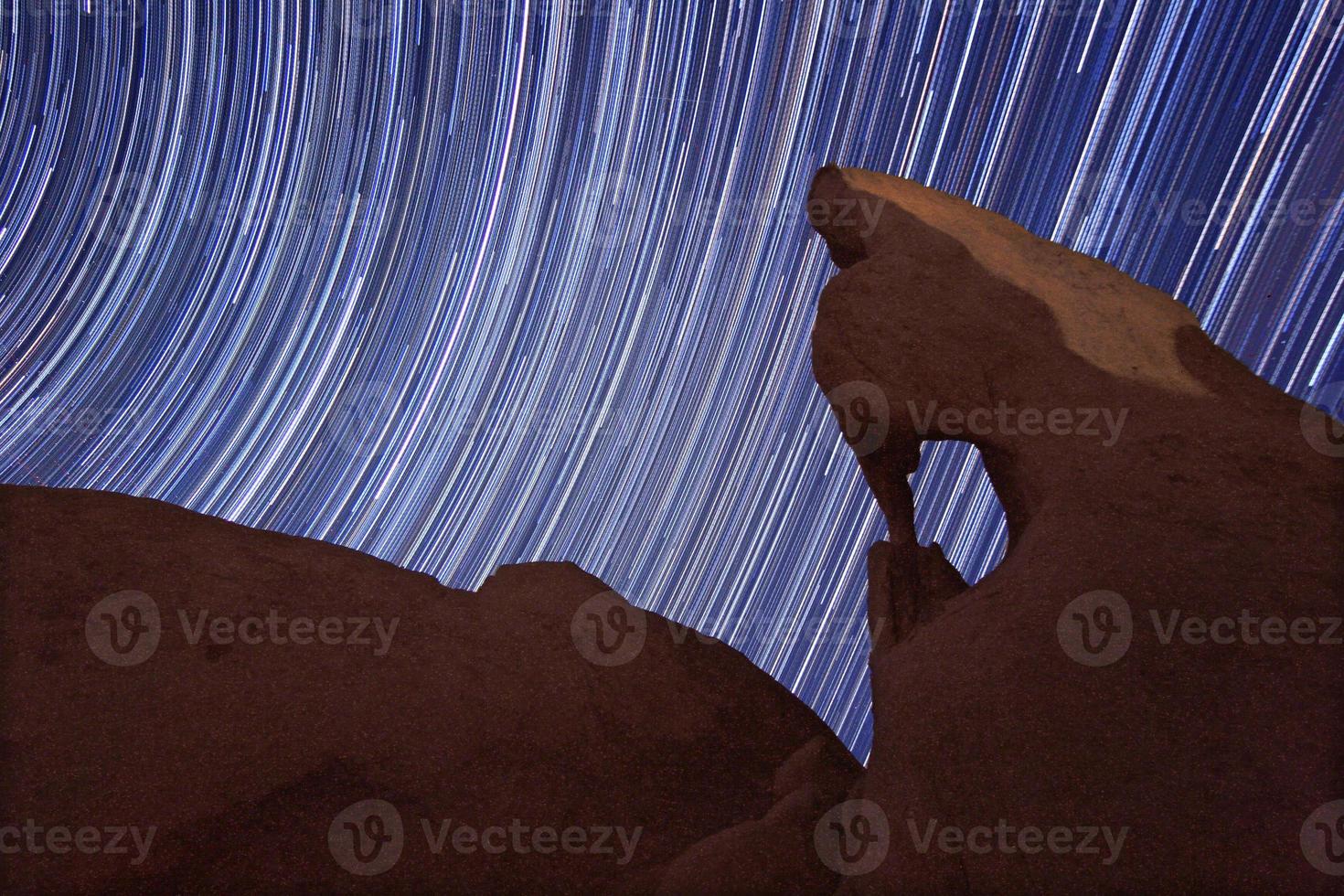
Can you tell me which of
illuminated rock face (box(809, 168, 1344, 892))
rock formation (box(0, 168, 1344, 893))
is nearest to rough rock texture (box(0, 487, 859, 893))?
rock formation (box(0, 168, 1344, 893))

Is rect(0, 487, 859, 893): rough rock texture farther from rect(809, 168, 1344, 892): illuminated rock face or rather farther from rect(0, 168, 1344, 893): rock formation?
rect(809, 168, 1344, 892): illuminated rock face

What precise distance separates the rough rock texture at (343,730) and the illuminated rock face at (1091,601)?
3.72 feet

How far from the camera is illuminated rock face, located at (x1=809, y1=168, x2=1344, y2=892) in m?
4.12

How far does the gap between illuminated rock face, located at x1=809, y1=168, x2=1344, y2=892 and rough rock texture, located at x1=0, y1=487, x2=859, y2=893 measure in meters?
1.13

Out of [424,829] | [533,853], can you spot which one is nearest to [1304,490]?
[533,853]

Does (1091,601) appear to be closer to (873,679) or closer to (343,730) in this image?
(873,679)

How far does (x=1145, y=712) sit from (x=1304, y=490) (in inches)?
76.8

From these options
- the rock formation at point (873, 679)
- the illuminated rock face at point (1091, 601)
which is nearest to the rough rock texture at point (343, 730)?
the rock formation at point (873, 679)

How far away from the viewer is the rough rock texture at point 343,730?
192 inches

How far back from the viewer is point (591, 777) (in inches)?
228

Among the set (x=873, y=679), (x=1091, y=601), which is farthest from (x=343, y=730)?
(x=1091, y=601)

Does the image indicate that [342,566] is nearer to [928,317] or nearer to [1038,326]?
[928,317]

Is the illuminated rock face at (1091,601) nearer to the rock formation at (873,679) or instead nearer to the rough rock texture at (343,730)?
the rock formation at (873,679)

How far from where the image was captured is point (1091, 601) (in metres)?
4.81
